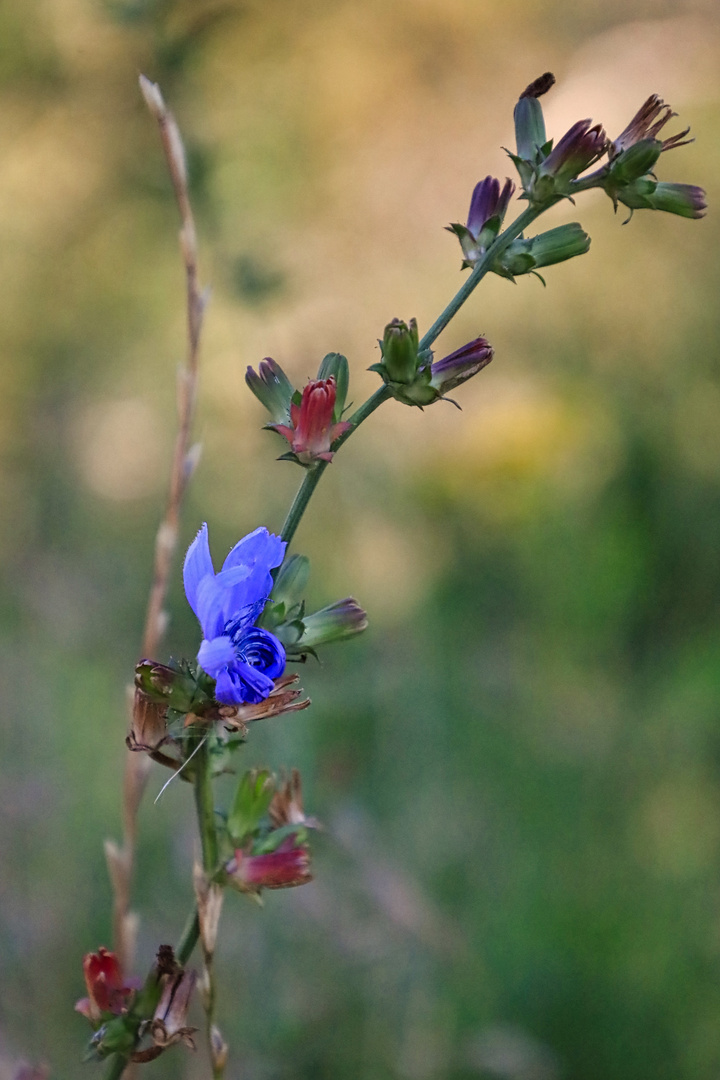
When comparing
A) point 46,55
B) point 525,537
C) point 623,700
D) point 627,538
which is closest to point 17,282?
point 46,55

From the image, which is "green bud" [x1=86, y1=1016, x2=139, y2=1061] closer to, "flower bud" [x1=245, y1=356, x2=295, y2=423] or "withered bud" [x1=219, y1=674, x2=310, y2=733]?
"withered bud" [x1=219, y1=674, x2=310, y2=733]

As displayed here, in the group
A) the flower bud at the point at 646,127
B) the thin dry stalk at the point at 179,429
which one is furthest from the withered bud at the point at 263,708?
the flower bud at the point at 646,127

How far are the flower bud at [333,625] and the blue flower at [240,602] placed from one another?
0.29ft

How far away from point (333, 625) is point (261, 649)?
0.36 ft

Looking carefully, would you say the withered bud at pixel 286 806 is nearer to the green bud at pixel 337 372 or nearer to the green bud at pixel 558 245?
the green bud at pixel 337 372

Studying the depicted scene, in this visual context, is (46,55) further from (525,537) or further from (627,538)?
(627,538)

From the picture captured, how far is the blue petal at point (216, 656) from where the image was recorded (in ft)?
3.21

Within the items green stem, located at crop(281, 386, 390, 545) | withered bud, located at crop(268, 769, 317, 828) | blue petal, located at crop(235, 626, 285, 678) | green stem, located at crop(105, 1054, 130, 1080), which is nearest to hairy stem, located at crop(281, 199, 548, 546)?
green stem, located at crop(281, 386, 390, 545)

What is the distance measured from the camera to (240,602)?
1073mm

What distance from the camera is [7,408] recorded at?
5258 mm

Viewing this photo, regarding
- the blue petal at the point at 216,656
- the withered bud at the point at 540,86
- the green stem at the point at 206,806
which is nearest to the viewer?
the blue petal at the point at 216,656

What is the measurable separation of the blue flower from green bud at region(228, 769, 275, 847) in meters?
0.19

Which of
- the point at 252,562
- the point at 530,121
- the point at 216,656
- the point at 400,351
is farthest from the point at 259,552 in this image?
the point at 530,121

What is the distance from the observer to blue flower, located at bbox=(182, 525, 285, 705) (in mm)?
1000
